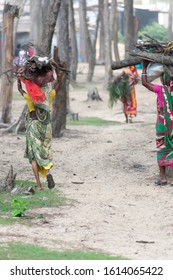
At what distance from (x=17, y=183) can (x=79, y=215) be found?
2451 mm

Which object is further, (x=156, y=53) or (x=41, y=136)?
(x=156, y=53)

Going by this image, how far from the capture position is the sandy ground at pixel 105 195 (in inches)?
376

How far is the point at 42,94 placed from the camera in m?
12.7

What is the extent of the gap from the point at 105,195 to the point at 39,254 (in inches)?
157

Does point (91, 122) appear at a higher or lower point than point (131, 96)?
lower

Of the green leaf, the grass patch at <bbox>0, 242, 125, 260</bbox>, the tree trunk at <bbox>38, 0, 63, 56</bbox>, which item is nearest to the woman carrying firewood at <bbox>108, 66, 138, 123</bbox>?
the tree trunk at <bbox>38, 0, 63, 56</bbox>

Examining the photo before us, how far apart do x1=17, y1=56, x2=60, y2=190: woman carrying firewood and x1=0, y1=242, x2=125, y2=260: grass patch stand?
3.68 metres

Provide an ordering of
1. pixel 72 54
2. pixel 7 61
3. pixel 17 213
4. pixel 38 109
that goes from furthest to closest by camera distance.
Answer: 1. pixel 72 54
2. pixel 7 61
3. pixel 38 109
4. pixel 17 213

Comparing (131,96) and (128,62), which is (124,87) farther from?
(128,62)

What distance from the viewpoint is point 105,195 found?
12.6 m

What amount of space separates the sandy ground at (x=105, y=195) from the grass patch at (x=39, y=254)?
28 cm

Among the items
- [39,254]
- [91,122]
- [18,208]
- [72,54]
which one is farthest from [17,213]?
[72,54]

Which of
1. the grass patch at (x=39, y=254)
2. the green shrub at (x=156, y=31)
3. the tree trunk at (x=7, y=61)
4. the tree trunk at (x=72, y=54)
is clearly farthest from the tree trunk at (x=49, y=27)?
the green shrub at (x=156, y=31)

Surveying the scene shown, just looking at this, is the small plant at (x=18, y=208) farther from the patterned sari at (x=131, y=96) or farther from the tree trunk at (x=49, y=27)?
the patterned sari at (x=131, y=96)
